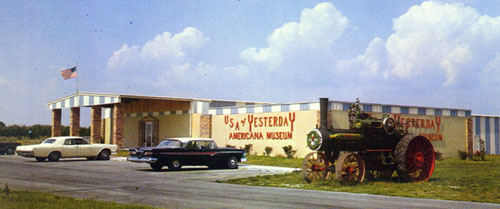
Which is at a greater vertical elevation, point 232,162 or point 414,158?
point 414,158

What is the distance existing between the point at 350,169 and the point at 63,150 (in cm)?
1658

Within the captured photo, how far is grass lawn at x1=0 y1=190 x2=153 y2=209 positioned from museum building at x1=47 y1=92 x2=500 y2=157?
17.6 m

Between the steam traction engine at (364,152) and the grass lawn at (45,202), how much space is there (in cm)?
694

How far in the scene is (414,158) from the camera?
54.7 ft

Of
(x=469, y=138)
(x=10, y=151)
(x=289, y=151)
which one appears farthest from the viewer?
(x=10, y=151)

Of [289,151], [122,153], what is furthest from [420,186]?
[122,153]

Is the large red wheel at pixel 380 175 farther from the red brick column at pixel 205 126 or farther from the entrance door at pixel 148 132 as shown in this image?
the entrance door at pixel 148 132

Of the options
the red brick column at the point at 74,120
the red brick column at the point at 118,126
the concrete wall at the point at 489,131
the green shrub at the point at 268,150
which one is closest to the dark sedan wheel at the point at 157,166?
the green shrub at the point at 268,150

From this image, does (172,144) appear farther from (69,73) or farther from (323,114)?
(69,73)

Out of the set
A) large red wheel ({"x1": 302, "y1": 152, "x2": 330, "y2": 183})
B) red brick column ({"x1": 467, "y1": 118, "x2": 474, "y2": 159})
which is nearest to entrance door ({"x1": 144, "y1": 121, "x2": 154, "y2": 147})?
red brick column ({"x1": 467, "y1": 118, "x2": 474, "y2": 159})

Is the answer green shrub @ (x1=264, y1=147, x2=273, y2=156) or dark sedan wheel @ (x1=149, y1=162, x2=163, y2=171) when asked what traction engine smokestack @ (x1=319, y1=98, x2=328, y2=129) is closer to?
dark sedan wheel @ (x1=149, y1=162, x2=163, y2=171)

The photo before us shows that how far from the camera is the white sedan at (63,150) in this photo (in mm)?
25781

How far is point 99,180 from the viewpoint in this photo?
642 inches

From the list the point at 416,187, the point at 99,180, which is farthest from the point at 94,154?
the point at 416,187
